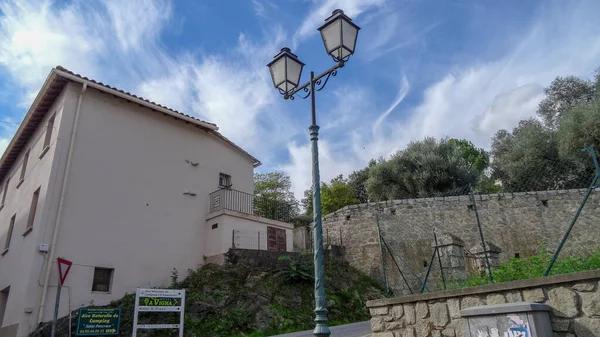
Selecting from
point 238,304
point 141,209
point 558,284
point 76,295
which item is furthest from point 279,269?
point 558,284

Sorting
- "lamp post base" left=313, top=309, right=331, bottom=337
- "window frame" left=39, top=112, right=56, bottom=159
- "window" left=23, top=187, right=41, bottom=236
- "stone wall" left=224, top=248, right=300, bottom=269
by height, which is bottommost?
"lamp post base" left=313, top=309, right=331, bottom=337

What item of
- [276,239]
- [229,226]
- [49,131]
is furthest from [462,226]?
[49,131]

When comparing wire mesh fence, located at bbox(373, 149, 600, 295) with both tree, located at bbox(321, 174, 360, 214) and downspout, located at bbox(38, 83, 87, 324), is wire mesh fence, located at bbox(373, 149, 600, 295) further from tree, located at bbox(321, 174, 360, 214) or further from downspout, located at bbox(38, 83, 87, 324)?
downspout, located at bbox(38, 83, 87, 324)

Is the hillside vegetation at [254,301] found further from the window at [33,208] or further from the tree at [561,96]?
the tree at [561,96]

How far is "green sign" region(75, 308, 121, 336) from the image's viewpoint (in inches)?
319

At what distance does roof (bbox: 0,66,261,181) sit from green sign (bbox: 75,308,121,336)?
7.11m

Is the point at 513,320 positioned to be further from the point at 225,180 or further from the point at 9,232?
the point at 9,232

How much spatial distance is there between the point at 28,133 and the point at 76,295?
725cm

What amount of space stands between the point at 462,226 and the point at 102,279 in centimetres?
1245

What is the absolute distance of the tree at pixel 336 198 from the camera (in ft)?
80.9

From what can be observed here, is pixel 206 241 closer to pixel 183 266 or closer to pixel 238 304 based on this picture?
pixel 183 266

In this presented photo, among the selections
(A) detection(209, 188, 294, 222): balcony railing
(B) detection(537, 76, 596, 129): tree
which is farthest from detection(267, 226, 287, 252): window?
(B) detection(537, 76, 596, 129): tree

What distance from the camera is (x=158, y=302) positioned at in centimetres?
865

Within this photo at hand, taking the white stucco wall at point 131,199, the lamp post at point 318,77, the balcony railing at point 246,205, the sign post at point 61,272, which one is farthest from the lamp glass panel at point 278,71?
the balcony railing at point 246,205
